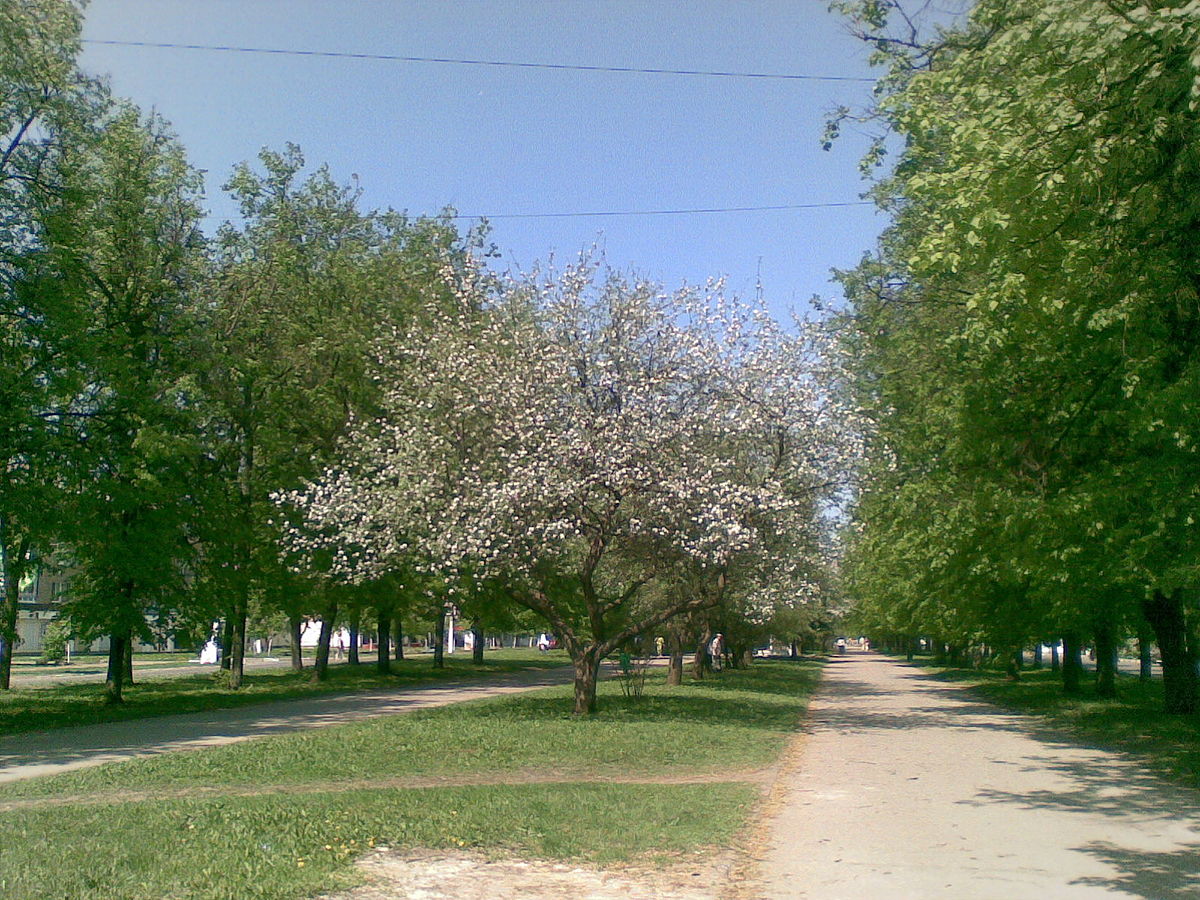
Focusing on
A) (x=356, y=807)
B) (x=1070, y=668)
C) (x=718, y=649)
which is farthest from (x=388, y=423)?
(x=718, y=649)

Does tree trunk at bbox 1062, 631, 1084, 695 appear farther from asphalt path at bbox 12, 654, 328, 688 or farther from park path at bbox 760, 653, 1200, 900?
asphalt path at bbox 12, 654, 328, 688

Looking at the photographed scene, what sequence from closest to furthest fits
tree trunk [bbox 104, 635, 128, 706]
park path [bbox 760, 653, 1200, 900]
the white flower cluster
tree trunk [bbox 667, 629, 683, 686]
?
park path [bbox 760, 653, 1200, 900]
the white flower cluster
tree trunk [bbox 104, 635, 128, 706]
tree trunk [bbox 667, 629, 683, 686]

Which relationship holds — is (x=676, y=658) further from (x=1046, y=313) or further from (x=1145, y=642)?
(x=1046, y=313)

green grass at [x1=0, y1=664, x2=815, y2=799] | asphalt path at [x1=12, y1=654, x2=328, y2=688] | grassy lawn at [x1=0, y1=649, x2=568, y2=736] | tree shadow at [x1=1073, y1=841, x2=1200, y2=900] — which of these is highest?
tree shadow at [x1=1073, y1=841, x2=1200, y2=900]

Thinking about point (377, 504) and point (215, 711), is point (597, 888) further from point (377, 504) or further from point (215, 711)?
point (215, 711)

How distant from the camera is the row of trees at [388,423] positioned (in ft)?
→ 60.1

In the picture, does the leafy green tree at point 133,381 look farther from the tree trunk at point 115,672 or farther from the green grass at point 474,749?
the green grass at point 474,749

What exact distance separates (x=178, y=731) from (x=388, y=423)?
22.2ft

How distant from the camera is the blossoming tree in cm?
1798

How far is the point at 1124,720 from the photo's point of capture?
21.0 meters

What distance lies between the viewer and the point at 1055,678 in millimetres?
43219

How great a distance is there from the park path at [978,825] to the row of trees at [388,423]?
190 inches

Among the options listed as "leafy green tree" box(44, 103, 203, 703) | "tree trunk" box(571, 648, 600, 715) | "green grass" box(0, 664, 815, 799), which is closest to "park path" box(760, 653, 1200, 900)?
"green grass" box(0, 664, 815, 799)

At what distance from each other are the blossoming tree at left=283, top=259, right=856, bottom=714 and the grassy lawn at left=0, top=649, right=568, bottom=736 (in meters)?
6.60
